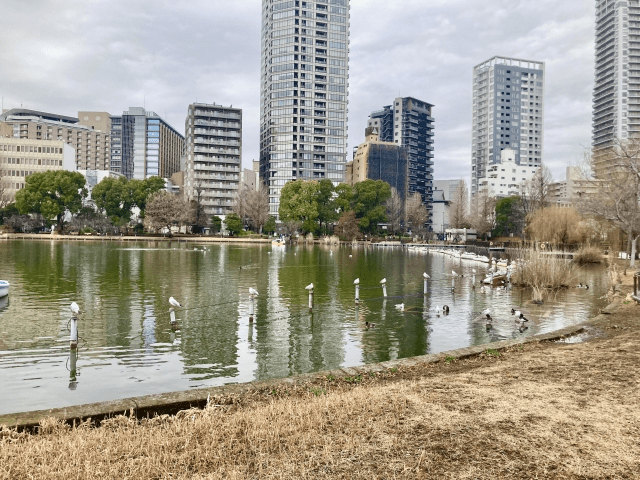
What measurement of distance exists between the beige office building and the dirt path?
12484cm

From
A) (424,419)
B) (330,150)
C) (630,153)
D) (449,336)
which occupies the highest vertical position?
(330,150)

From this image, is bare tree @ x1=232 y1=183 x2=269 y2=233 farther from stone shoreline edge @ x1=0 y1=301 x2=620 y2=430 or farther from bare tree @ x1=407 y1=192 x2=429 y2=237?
stone shoreline edge @ x1=0 y1=301 x2=620 y2=430

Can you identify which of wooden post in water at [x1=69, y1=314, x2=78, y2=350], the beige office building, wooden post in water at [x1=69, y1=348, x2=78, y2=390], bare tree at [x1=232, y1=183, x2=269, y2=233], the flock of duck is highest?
the beige office building

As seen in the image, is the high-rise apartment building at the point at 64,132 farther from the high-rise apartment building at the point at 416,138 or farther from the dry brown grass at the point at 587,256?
the dry brown grass at the point at 587,256

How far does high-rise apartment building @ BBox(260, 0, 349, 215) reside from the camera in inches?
5605

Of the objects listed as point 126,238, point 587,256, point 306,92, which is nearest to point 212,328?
point 587,256

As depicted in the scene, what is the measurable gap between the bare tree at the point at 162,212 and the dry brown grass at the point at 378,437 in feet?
284

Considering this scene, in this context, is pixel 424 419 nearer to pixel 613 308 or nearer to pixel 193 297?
pixel 613 308

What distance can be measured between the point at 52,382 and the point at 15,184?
406 feet

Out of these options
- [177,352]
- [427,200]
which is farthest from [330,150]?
[177,352]

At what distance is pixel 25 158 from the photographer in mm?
114688

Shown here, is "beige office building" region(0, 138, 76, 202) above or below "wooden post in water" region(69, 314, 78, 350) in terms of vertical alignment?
above

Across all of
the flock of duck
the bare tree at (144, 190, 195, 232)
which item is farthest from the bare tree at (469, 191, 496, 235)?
the flock of duck

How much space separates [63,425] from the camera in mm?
6129
